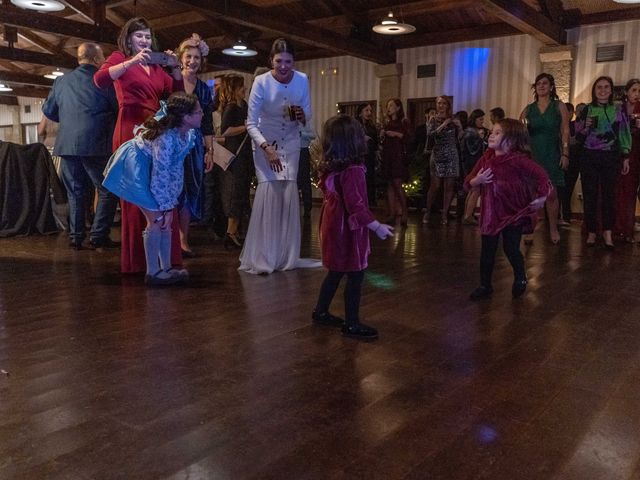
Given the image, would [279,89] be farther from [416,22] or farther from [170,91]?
[416,22]

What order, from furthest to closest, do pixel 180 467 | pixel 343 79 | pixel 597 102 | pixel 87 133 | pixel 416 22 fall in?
pixel 343 79 → pixel 416 22 → pixel 597 102 → pixel 87 133 → pixel 180 467

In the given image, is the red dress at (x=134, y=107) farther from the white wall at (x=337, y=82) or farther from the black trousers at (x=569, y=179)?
the white wall at (x=337, y=82)

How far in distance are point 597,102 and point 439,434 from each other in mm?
4131

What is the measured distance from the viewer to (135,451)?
132 cm

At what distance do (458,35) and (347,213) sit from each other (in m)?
8.73

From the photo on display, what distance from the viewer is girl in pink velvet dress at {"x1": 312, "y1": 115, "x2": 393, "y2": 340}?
2172 millimetres

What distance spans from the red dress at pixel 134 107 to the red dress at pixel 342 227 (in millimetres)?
1383

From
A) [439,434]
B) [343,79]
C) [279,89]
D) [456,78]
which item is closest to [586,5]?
[456,78]

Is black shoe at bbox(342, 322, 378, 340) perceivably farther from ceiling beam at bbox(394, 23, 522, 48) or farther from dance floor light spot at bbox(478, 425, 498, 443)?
ceiling beam at bbox(394, 23, 522, 48)

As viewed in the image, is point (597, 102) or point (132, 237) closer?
point (132, 237)

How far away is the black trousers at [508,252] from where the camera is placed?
3.00m

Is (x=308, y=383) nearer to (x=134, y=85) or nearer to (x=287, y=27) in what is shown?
(x=134, y=85)

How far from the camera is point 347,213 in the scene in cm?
224

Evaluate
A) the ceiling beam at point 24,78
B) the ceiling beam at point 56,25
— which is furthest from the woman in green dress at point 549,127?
the ceiling beam at point 24,78
